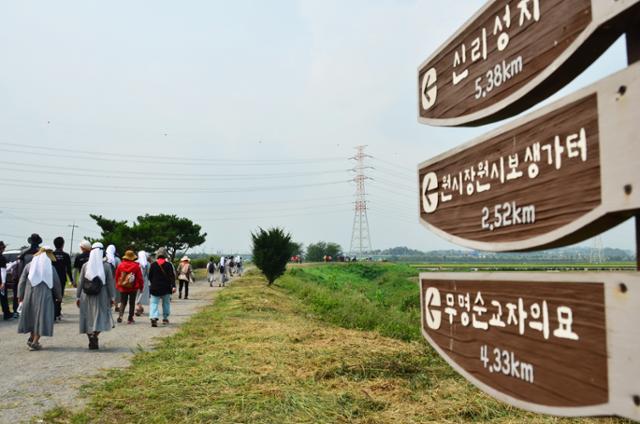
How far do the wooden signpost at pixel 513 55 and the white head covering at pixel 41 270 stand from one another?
816cm

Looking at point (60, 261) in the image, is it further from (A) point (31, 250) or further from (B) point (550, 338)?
(B) point (550, 338)

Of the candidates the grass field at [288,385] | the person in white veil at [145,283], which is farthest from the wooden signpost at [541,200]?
the person in white veil at [145,283]

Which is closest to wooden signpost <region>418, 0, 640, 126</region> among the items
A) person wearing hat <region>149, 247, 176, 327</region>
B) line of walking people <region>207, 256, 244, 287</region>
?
person wearing hat <region>149, 247, 176, 327</region>

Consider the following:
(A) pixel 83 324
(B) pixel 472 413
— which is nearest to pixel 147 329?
(A) pixel 83 324

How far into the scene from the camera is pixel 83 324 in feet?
28.3

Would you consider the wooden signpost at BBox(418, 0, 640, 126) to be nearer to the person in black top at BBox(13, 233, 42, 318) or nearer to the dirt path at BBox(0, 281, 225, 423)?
the dirt path at BBox(0, 281, 225, 423)

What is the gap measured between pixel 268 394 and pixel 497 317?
3638 millimetres

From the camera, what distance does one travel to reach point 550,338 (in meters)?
1.64

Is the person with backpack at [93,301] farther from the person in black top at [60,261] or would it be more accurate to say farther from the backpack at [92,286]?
the person in black top at [60,261]

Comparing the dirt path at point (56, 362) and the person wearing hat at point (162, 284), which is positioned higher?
the person wearing hat at point (162, 284)

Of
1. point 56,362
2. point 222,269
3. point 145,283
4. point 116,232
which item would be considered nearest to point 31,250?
point 145,283

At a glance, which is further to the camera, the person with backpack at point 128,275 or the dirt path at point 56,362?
the person with backpack at point 128,275

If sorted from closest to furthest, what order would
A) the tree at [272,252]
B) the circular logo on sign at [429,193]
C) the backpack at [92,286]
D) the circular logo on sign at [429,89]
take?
the circular logo on sign at [429,193] < the circular logo on sign at [429,89] < the backpack at [92,286] < the tree at [272,252]

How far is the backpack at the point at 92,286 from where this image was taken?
873cm
